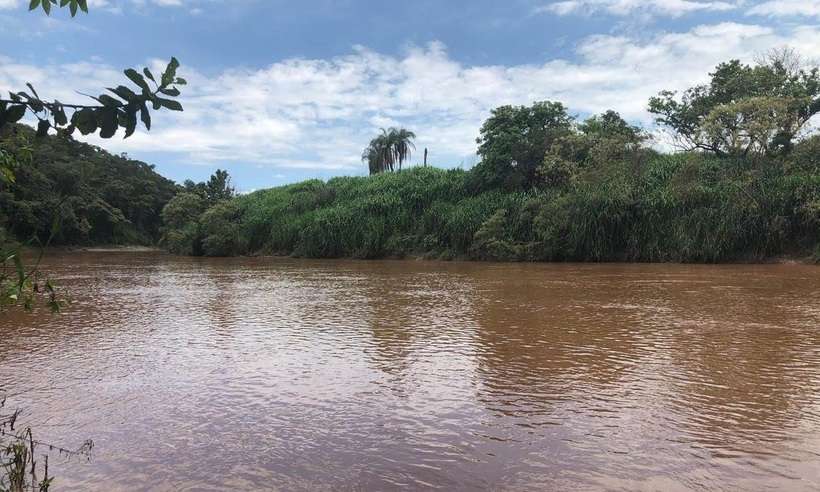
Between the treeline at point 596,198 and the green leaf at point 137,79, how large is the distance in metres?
20.2

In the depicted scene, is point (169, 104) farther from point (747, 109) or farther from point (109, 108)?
point (747, 109)

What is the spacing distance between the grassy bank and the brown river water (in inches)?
491

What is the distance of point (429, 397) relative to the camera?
3.72 metres

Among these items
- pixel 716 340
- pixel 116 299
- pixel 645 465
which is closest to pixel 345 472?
pixel 645 465

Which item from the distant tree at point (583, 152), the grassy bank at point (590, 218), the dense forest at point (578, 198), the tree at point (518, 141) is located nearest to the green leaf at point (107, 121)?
the dense forest at point (578, 198)

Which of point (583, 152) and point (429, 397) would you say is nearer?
point (429, 397)

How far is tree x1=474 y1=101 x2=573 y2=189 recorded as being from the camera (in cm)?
2622

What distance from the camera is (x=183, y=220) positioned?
37.2 m

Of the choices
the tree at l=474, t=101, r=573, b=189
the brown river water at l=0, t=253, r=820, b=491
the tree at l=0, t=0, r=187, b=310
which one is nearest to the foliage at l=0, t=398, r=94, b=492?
the brown river water at l=0, t=253, r=820, b=491

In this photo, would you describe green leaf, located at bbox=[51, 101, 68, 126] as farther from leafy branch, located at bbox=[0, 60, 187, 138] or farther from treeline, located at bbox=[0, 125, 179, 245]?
treeline, located at bbox=[0, 125, 179, 245]

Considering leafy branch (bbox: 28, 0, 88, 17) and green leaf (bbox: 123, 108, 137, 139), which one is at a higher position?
leafy branch (bbox: 28, 0, 88, 17)

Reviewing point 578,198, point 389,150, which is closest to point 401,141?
point 389,150

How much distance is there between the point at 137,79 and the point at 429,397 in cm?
263

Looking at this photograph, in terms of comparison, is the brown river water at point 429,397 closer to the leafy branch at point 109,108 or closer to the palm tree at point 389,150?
the leafy branch at point 109,108
